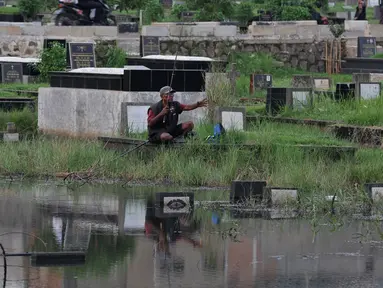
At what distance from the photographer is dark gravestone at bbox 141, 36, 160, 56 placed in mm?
38844

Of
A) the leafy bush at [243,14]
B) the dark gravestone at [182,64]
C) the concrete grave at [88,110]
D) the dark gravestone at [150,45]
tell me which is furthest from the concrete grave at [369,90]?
the leafy bush at [243,14]

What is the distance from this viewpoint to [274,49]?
4325cm

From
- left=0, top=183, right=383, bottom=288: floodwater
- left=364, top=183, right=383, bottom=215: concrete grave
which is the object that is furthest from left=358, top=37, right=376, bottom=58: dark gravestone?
left=364, top=183, right=383, bottom=215: concrete grave

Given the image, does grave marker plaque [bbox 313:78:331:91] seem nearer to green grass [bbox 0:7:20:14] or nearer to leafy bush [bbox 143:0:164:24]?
leafy bush [bbox 143:0:164:24]

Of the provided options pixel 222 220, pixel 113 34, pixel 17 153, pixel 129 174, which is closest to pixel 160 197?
pixel 222 220

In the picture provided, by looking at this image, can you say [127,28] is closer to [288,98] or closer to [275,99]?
[275,99]

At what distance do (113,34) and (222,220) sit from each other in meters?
27.0

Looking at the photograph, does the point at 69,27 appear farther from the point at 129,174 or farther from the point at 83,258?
the point at 83,258

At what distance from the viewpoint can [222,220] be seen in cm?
1540

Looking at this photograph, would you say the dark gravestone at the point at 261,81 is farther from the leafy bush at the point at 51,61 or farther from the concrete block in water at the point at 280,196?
the concrete block in water at the point at 280,196

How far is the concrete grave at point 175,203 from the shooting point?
16078 millimetres

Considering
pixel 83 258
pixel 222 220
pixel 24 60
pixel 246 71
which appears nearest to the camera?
pixel 83 258

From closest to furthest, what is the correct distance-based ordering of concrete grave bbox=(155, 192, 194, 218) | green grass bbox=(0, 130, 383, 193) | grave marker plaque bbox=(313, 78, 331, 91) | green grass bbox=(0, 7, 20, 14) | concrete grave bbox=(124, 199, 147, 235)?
concrete grave bbox=(124, 199, 147, 235) < concrete grave bbox=(155, 192, 194, 218) < green grass bbox=(0, 130, 383, 193) < grave marker plaque bbox=(313, 78, 331, 91) < green grass bbox=(0, 7, 20, 14)

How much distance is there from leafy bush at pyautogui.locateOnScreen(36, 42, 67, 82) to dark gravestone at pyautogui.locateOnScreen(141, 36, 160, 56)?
4.08 m
